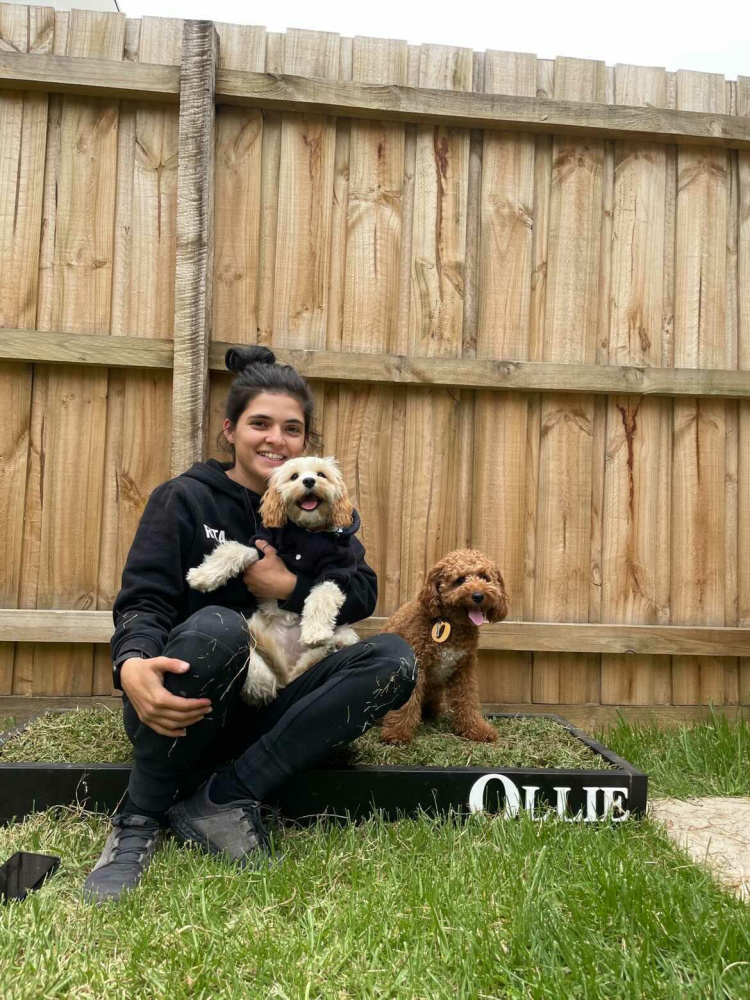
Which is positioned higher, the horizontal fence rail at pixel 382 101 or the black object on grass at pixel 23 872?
the horizontal fence rail at pixel 382 101

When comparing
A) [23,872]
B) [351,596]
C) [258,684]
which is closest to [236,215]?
[351,596]

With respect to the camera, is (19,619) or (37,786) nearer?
(37,786)

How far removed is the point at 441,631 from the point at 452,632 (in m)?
0.07

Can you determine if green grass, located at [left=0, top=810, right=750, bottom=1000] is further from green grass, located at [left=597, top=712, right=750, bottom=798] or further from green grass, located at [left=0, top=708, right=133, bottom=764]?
green grass, located at [left=597, top=712, right=750, bottom=798]

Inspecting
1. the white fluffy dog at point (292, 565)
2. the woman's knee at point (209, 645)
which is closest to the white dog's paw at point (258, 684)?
the white fluffy dog at point (292, 565)

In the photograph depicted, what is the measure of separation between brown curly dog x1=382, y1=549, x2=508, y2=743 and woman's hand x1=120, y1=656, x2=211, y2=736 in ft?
3.09

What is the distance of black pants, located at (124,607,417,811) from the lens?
83.2 inches

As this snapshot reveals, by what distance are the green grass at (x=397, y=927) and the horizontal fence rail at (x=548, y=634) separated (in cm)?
128

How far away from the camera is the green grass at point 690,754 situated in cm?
302

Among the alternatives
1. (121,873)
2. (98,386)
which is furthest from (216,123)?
(121,873)

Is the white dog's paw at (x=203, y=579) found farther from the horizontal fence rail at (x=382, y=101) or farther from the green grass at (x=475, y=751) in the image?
the horizontal fence rail at (x=382, y=101)

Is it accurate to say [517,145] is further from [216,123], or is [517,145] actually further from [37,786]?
[37,786]

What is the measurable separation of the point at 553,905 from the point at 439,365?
2.35 meters

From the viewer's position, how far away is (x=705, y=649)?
Answer: 362 centimetres
